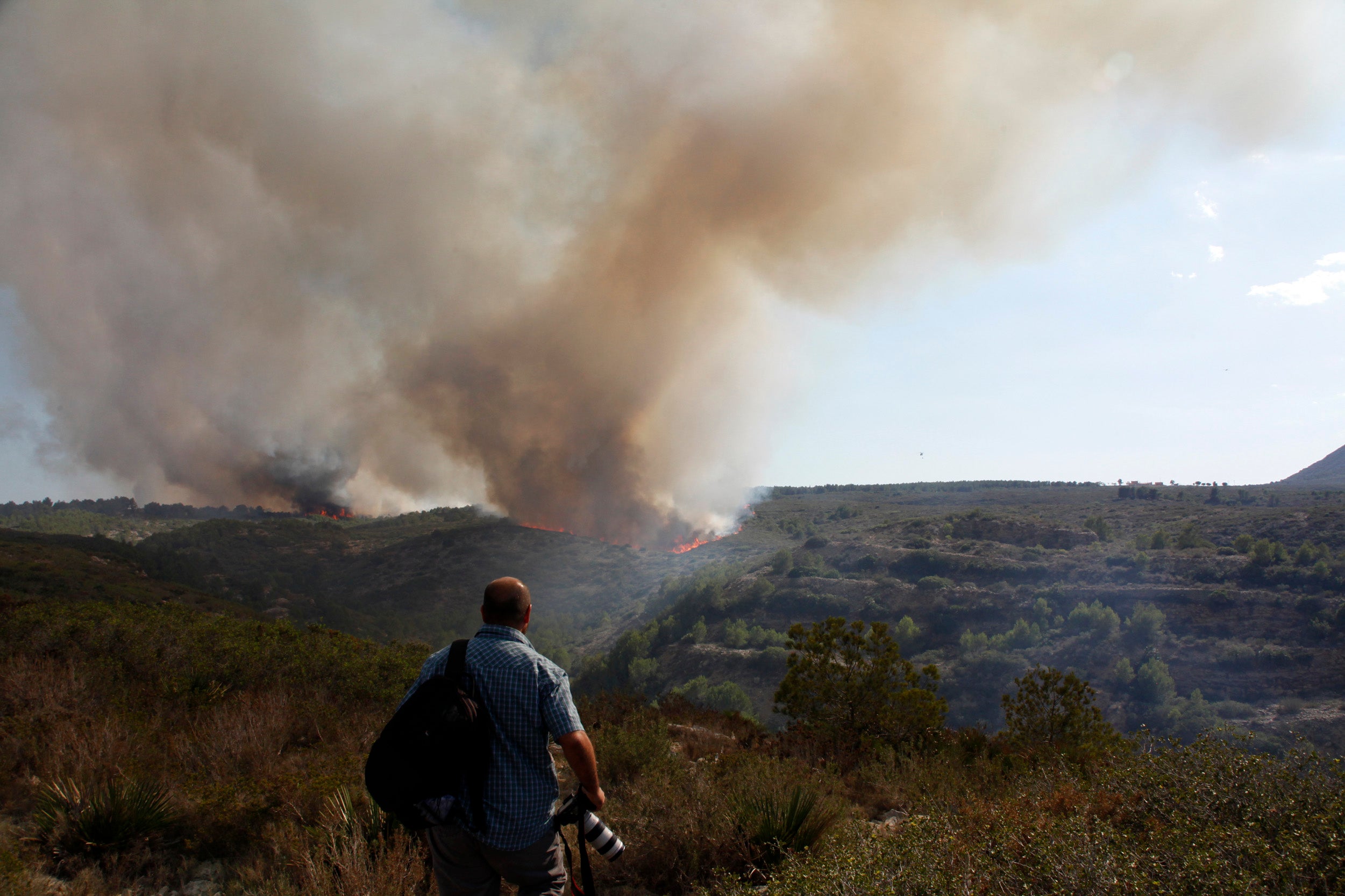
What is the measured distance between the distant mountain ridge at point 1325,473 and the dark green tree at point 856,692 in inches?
7107

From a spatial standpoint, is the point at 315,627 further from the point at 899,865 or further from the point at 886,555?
the point at 886,555

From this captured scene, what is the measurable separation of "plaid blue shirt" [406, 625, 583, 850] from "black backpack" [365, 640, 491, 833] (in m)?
0.10

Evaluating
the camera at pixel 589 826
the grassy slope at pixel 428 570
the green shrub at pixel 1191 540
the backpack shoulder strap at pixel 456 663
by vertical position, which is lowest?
the green shrub at pixel 1191 540

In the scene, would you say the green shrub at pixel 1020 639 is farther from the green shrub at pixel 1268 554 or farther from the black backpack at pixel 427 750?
the black backpack at pixel 427 750

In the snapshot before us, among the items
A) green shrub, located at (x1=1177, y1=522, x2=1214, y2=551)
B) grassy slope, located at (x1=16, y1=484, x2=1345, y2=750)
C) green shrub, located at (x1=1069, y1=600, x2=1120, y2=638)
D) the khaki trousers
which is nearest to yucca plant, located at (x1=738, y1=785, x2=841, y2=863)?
the khaki trousers

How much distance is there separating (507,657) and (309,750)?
6.20 metres

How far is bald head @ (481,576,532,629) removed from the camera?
3486 mm

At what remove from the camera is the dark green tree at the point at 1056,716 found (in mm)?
13188

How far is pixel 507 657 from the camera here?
3.32 meters

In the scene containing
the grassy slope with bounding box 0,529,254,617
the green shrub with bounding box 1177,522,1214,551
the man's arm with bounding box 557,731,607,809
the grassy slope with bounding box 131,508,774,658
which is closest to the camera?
the man's arm with bounding box 557,731,607,809

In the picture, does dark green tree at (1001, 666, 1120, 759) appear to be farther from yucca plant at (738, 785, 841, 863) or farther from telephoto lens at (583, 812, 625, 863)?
telephoto lens at (583, 812, 625, 863)

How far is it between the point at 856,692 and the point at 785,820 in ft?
25.9

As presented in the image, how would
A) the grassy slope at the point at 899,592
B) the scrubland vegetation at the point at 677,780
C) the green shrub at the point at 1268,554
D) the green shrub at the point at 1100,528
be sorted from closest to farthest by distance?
the scrubland vegetation at the point at 677,780 → the grassy slope at the point at 899,592 → the green shrub at the point at 1268,554 → the green shrub at the point at 1100,528

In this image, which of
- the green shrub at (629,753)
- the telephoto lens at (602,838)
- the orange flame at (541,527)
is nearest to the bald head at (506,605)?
the telephoto lens at (602,838)
